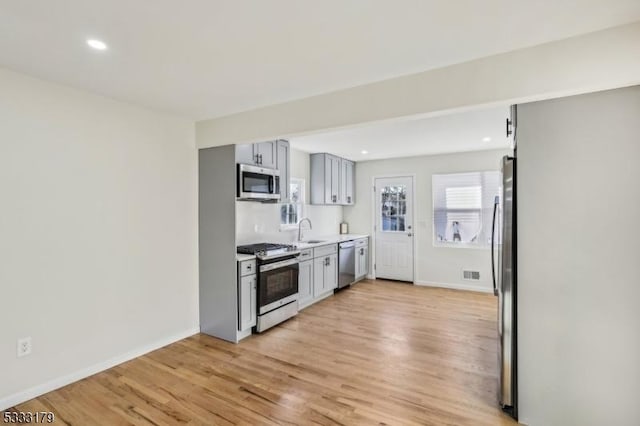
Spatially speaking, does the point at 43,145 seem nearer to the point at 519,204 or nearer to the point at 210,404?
the point at 210,404

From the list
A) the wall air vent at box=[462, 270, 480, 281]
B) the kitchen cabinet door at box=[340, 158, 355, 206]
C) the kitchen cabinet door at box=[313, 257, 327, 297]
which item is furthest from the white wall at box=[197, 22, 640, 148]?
the wall air vent at box=[462, 270, 480, 281]

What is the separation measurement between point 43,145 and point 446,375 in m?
3.94

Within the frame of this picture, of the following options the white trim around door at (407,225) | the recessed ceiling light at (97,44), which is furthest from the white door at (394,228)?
the recessed ceiling light at (97,44)

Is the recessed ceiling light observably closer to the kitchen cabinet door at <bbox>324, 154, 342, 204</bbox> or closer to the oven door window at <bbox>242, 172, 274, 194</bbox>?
the oven door window at <bbox>242, 172, 274, 194</bbox>

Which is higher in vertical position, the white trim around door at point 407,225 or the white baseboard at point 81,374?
the white trim around door at point 407,225

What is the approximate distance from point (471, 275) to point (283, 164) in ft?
12.9

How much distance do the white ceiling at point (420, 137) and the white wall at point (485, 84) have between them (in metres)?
0.52

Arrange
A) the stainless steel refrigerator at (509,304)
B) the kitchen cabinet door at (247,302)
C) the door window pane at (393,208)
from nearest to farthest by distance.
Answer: the stainless steel refrigerator at (509,304), the kitchen cabinet door at (247,302), the door window pane at (393,208)

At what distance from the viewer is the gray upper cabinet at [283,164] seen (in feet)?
14.4

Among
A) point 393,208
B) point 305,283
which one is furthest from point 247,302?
point 393,208

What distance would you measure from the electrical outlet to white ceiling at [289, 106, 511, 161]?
351 centimetres

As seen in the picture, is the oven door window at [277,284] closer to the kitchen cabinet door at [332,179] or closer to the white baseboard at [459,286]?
the kitchen cabinet door at [332,179]

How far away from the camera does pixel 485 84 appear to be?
2188mm

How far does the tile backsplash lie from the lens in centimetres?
438
